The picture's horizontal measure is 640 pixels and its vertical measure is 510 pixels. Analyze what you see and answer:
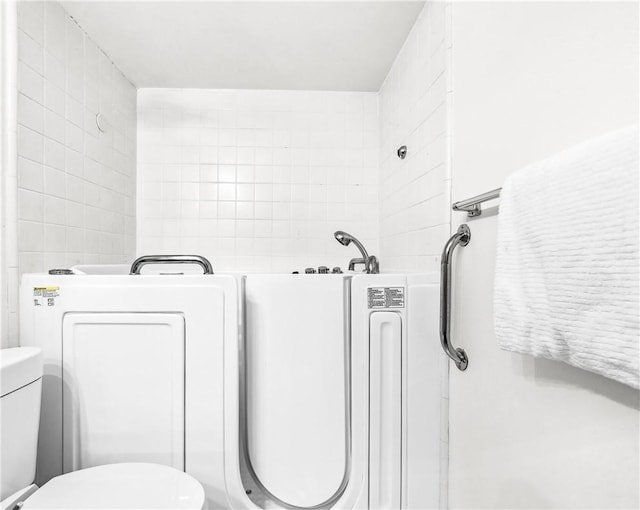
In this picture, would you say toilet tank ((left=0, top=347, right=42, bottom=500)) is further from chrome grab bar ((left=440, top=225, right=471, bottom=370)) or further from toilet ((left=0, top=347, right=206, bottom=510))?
chrome grab bar ((left=440, top=225, right=471, bottom=370))

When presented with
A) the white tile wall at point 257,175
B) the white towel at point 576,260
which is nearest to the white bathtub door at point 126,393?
the white towel at point 576,260

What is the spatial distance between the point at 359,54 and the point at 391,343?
4.75 feet

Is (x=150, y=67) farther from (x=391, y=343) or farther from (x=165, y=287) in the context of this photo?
(x=391, y=343)

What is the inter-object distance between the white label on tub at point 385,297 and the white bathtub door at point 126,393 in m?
0.62

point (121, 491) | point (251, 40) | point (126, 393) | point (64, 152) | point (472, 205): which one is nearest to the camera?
point (121, 491)

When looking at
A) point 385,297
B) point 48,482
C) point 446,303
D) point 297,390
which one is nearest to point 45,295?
point 48,482

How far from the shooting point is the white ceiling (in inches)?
58.7

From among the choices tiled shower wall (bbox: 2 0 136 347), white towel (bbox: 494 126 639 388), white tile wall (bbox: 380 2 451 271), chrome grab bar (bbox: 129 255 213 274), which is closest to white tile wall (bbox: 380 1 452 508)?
white tile wall (bbox: 380 2 451 271)

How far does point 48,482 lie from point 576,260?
4.42 ft

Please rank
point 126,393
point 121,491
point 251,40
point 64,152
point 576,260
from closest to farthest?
1. point 576,260
2. point 121,491
3. point 126,393
4. point 64,152
5. point 251,40

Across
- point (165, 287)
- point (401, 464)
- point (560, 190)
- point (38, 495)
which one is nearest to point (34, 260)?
point (165, 287)

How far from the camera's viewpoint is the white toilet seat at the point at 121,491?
2.86ft

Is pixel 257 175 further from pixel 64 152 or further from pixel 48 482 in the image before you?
pixel 48 482

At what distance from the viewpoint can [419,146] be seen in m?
1.54
